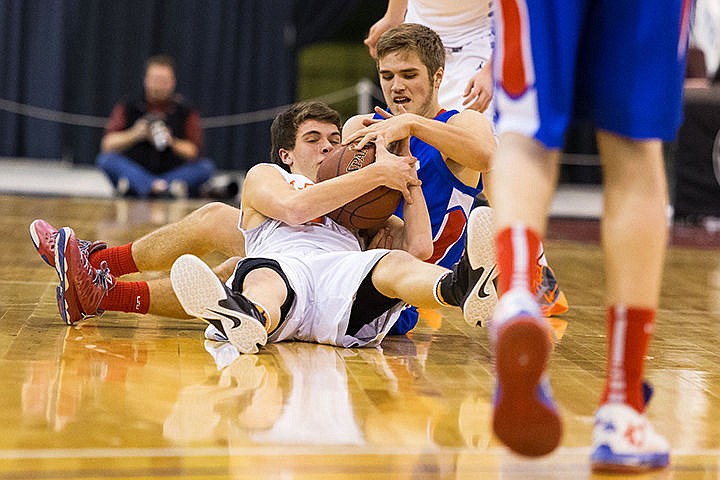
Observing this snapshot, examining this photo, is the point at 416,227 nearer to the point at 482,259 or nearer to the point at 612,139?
the point at 482,259

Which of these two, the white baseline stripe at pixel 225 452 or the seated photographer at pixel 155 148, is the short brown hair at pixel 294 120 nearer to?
the white baseline stripe at pixel 225 452

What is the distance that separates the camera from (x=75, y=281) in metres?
2.92

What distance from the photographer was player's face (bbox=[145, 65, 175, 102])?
9023mm

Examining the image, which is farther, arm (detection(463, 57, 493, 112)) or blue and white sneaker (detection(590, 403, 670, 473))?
arm (detection(463, 57, 493, 112))

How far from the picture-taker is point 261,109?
505 inches

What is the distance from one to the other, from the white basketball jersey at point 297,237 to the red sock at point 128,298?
317 mm

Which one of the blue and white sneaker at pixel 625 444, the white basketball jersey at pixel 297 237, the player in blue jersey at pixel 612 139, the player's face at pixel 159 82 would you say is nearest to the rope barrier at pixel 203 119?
the player's face at pixel 159 82

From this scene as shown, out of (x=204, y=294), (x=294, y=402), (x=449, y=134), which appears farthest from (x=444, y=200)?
(x=294, y=402)

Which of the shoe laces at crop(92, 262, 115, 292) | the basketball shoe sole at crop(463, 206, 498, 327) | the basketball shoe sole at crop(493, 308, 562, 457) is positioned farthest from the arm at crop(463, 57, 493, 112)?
the basketball shoe sole at crop(493, 308, 562, 457)

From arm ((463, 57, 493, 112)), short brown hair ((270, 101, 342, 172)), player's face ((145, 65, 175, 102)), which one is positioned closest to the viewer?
short brown hair ((270, 101, 342, 172))

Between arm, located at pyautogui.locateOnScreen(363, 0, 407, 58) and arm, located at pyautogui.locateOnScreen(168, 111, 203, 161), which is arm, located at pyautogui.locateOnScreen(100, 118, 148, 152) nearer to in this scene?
arm, located at pyautogui.locateOnScreen(168, 111, 203, 161)

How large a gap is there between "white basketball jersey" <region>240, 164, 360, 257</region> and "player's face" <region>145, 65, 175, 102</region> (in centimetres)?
624

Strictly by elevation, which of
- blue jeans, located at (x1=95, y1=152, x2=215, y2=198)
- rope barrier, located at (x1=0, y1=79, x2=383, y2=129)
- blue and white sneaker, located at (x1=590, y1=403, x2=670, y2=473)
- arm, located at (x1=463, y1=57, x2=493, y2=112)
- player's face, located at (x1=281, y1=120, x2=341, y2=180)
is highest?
arm, located at (x1=463, y1=57, x2=493, y2=112)

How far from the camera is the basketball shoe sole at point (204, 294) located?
2.48 m
